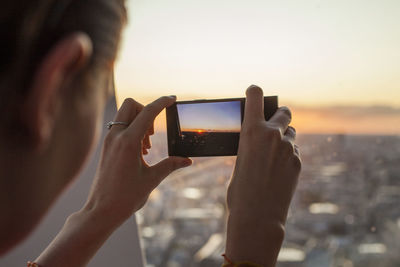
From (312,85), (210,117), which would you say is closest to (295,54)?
(312,85)

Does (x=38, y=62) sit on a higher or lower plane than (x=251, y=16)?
lower

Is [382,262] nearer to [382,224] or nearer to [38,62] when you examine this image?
[382,224]

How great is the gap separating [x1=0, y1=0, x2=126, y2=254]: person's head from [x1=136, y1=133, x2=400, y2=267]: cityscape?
1.97ft

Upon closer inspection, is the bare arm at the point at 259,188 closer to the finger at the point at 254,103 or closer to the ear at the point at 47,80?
the finger at the point at 254,103

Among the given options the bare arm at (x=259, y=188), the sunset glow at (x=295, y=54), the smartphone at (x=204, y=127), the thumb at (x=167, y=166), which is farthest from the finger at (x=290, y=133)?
the sunset glow at (x=295, y=54)

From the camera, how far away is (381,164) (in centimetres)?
A: 109

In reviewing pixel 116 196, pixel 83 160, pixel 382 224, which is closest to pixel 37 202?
pixel 83 160

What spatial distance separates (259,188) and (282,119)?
0.15 meters

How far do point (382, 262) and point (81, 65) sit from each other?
118 centimetres

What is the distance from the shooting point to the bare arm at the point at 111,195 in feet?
2.39

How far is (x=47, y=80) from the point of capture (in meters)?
0.32

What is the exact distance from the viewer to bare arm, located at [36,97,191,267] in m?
0.73

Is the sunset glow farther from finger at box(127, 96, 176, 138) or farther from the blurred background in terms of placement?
finger at box(127, 96, 176, 138)

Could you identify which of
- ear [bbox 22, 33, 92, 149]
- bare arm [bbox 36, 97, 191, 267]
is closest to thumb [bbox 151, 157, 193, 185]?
bare arm [bbox 36, 97, 191, 267]
